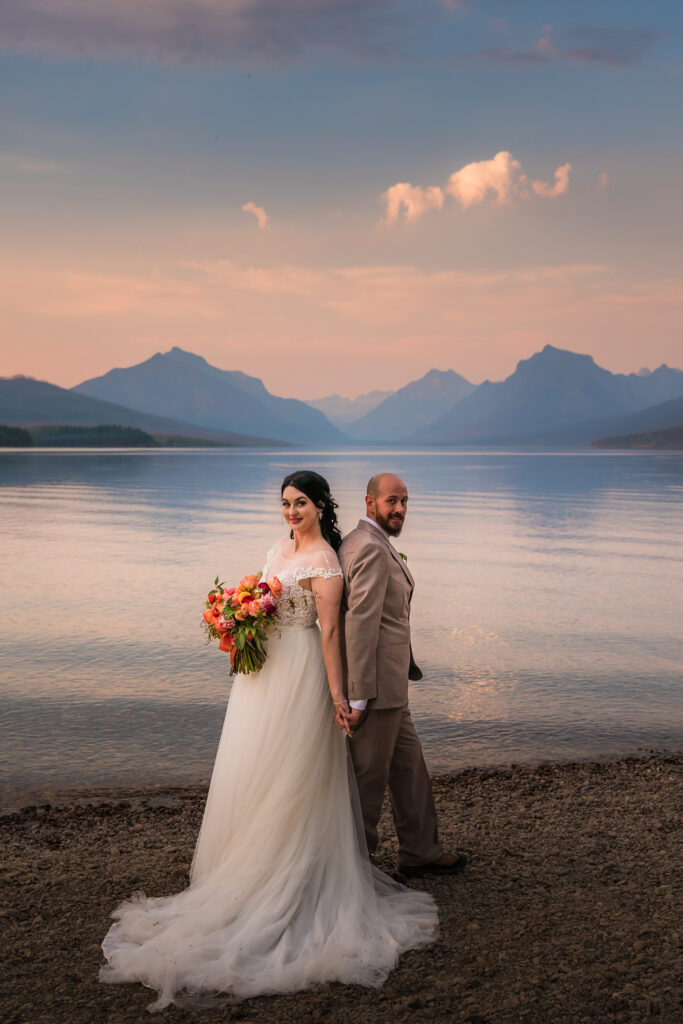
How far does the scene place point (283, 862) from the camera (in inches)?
194

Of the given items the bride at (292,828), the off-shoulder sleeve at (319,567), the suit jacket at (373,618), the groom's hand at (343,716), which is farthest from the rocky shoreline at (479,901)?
the off-shoulder sleeve at (319,567)

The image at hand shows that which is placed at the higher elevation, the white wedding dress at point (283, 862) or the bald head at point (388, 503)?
the bald head at point (388, 503)

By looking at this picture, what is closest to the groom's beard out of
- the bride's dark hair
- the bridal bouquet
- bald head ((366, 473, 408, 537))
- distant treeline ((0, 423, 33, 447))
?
bald head ((366, 473, 408, 537))

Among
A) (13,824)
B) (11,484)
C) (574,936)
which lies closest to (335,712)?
(574,936)

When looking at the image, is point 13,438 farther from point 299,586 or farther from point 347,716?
point 347,716

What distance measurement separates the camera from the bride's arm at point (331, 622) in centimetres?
500

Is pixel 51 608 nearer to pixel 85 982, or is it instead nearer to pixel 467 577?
pixel 467 577

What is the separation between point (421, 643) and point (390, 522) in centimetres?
846

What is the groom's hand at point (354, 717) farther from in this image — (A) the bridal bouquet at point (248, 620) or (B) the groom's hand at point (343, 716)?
(A) the bridal bouquet at point (248, 620)

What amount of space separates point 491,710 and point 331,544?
538cm

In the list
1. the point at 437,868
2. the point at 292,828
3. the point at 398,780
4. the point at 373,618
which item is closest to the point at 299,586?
the point at 373,618

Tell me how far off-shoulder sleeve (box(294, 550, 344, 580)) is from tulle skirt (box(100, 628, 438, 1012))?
13.5 inches

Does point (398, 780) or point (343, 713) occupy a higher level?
point (343, 713)

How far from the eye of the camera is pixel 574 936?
4871mm
